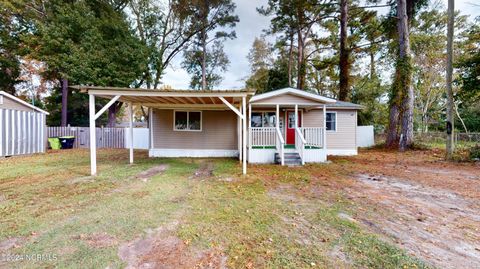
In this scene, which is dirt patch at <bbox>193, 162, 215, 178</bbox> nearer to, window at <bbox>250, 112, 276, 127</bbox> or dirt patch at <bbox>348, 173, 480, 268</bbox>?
window at <bbox>250, 112, 276, 127</bbox>

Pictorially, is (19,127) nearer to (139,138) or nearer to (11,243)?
Answer: (139,138)

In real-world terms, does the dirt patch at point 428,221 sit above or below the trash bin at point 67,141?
below

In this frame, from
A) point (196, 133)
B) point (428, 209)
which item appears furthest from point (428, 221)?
point (196, 133)

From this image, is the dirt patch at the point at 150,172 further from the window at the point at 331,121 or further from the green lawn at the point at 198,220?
the window at the point at 331,121

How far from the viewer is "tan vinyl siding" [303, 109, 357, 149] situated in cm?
1115

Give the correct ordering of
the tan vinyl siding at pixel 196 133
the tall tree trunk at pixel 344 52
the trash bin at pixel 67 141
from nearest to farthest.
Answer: the tan vinyl siding at pixel 196 133
the trash bin at pixel 67 141
the tall tree trunk at pixel 344 52

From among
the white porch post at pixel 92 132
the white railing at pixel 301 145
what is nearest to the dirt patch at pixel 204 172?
the white porch post at pixel 92 132

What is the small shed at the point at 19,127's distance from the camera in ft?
31.3

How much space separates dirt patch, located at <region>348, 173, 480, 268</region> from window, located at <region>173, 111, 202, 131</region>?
7.33 meters

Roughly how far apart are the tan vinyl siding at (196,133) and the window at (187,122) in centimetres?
19

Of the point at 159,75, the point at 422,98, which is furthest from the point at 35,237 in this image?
the point at 422,98

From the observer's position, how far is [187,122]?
10.5 meters

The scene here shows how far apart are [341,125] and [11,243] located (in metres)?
11.9

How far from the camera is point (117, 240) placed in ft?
9.07
